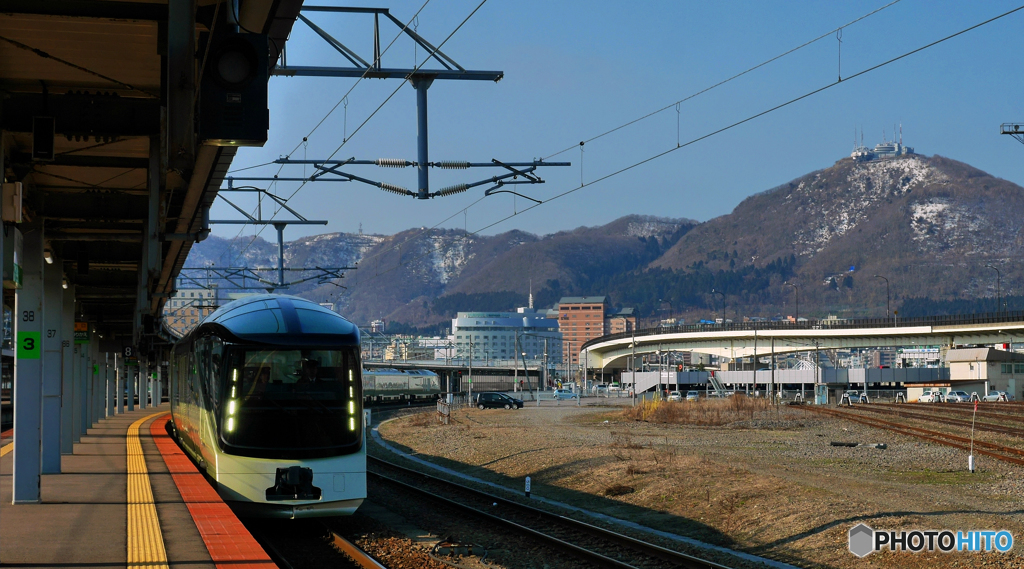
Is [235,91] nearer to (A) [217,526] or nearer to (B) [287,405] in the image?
(A) [217,526]

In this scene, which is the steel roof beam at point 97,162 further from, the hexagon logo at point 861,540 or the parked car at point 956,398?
the parked car at point 956,398

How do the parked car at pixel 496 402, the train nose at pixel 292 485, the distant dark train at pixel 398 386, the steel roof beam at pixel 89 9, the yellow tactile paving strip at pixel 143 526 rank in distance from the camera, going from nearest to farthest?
the steel roof beam at pixel 89 9 < the yellow tactile paving strip at pixel 143 526 < the train nose at pixel 292 485 < the parked car at pixel 496 402 < the distant dark train at pixel 398 386

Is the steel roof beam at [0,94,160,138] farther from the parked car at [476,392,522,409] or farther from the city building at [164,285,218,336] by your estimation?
the parked car at [476,392,522,409]

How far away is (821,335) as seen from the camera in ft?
355

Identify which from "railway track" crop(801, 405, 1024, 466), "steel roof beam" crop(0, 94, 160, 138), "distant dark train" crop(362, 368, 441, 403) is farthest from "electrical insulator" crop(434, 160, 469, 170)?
"distant dark train" crop(362, 368, 441, 403)

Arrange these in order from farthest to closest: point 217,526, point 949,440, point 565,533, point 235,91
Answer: point 949,440
point 565,533
point 217,526
point 235,91

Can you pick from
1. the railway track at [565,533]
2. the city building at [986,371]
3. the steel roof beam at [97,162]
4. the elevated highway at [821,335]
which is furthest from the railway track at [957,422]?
the city building at [986,371]

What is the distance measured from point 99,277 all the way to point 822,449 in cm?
2411

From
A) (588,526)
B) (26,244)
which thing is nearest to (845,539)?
(588,526)

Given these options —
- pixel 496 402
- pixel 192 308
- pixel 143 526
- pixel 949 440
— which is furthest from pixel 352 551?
pixel 192 308

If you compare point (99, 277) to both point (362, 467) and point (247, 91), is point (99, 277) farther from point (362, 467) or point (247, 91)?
point (247, 91)

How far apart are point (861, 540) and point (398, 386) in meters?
79.7

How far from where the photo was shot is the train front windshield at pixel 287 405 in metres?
14.6

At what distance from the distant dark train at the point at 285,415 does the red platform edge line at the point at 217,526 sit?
0.44m
